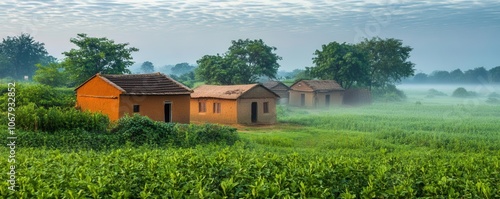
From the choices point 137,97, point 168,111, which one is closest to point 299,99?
point 168,111

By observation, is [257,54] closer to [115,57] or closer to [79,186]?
[115,57]

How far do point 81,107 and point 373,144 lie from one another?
17.7m

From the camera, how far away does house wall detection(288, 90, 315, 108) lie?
156ft

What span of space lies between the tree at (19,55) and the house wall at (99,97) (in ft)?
166

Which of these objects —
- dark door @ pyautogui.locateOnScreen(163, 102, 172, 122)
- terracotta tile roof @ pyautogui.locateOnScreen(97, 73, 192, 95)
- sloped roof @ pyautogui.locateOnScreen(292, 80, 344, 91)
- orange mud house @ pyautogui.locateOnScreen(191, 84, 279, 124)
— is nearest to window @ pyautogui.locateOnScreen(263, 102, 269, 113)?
orange mud house @ pyautogui.locateOnScreen(191, 84, 279, 124)

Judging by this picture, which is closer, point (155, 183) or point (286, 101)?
point (155, 183)

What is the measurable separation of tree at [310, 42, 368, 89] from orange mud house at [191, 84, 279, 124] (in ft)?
74.5

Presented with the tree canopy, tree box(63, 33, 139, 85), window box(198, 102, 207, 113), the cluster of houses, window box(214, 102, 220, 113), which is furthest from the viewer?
the tree canopy

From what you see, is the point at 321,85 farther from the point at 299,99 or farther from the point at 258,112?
the point at 258,112

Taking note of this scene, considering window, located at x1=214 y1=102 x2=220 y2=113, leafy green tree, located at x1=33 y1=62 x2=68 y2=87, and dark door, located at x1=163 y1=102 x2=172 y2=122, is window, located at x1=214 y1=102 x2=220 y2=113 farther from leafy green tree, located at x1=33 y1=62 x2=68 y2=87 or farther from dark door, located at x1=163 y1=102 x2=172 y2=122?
leafy green tree, located at x1=33 y1=62 x2=68 y2=87

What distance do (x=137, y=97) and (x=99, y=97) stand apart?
2.57m

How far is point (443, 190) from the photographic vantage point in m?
8.27

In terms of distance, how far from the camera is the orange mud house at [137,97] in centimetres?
2650

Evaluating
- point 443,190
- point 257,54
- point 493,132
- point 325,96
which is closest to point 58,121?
point 443,190
